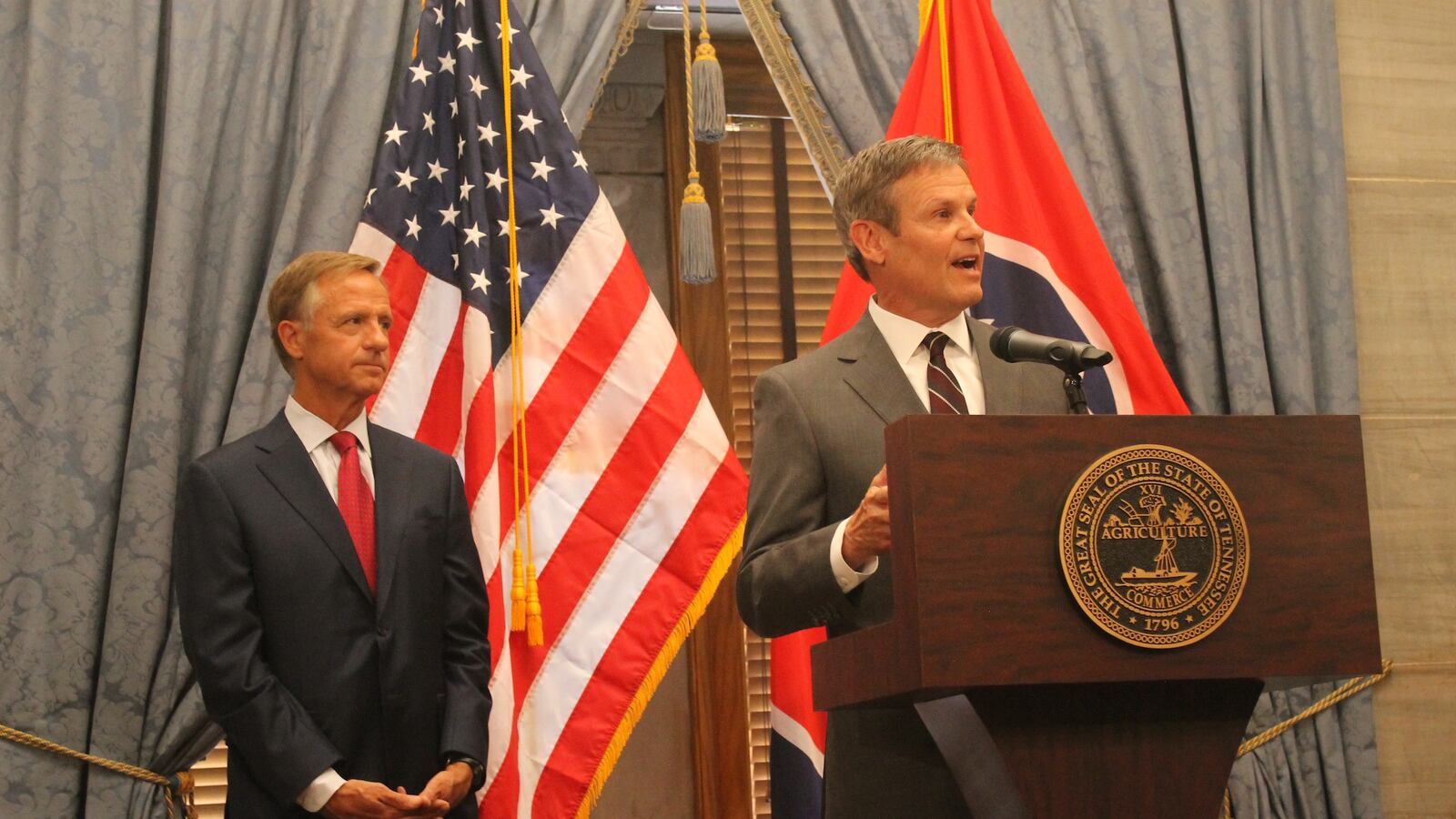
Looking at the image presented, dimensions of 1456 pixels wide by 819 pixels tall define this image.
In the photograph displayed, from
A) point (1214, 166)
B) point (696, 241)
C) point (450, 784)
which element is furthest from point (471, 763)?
point (1214, 166)

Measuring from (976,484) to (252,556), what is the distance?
5.41ft

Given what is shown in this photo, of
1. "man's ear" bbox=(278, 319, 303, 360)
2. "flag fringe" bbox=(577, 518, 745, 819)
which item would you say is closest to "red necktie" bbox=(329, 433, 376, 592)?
"man's ear" bbox=(278, 319, 303, 360)

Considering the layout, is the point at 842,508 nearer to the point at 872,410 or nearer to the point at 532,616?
the point at 872,410

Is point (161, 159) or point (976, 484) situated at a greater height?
point (161, 159)

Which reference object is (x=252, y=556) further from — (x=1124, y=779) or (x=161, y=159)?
(x=1124, y=779)

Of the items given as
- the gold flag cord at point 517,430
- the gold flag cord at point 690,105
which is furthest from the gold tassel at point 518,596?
the gold flag cord at point 690,105

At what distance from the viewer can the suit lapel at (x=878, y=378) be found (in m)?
2.14

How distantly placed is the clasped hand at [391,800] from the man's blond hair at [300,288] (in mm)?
849

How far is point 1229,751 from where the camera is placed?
1673 millimetres

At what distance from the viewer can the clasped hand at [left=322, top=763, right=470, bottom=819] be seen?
2.61 metres

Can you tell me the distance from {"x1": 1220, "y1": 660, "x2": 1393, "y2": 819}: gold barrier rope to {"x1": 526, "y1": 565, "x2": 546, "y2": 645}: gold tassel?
6.08 ft

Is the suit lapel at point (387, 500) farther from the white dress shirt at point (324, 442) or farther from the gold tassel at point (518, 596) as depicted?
the gold tassel at point (518, 596)

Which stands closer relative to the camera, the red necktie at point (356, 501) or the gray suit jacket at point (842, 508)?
the gray suit jacket at point (842, 508)

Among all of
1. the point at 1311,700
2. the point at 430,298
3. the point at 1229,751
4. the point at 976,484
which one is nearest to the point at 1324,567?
the point at 1229,751
